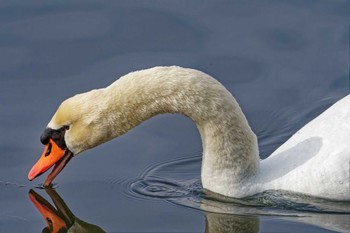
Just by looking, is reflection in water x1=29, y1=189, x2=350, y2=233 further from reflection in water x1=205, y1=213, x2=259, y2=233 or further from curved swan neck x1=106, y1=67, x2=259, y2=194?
curved swan neck x1=106, y1=67, x2=259, y2=194

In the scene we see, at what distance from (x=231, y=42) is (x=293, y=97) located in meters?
1.36

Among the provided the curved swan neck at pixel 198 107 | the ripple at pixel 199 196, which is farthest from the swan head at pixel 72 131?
the ripple at pixel 199 196

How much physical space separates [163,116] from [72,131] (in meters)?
2.56

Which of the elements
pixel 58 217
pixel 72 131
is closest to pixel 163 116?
pixel 58 217

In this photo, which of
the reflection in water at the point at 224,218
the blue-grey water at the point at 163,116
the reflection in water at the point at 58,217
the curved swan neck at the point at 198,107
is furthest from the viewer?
the blue-grey water at the point at 163,116

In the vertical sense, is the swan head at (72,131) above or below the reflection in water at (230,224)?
above

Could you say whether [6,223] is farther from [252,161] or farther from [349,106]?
[349,106]

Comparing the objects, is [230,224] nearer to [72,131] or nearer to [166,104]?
[166,104]

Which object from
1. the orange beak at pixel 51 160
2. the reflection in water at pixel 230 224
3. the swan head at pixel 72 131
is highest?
the swan head at pixel 72 131

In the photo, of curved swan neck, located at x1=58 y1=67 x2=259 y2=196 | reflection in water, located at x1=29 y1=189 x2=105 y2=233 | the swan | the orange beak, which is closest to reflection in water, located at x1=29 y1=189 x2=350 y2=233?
reflection in water, located at x1=29 y1=189 x2=105 y2=233

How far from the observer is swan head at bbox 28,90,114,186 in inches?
449

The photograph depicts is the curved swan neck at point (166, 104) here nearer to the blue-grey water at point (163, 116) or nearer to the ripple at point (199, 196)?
the ripple at point (199, 196)

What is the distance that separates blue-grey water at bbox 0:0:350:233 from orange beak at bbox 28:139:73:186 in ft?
1.16

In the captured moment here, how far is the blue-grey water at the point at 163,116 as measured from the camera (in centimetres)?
1188
